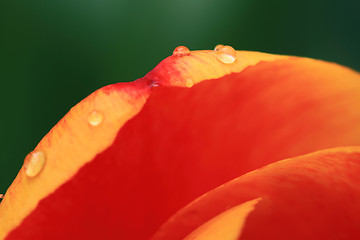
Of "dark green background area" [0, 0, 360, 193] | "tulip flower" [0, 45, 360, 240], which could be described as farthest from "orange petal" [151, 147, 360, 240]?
"dark green background area" [0, 0, 360, 193]

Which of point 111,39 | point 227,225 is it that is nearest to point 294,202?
point 227,225

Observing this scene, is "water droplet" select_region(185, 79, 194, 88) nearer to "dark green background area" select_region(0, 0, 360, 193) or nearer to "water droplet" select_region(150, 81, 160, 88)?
"water droplet" select_region(150, 81, 160, 88)

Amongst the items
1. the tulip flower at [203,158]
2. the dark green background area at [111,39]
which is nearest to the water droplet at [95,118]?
the tulip flower at [203,158]

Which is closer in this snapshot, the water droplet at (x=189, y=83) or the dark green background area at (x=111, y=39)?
the water droplet at (x=189, y=83)

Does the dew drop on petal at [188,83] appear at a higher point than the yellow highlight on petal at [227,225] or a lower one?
higher

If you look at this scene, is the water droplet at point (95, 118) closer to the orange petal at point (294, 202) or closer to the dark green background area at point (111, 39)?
the orange petal at point (294, 202)

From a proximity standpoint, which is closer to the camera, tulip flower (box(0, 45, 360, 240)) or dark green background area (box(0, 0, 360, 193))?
tulip flower (box(0, 45, 360, 240))
